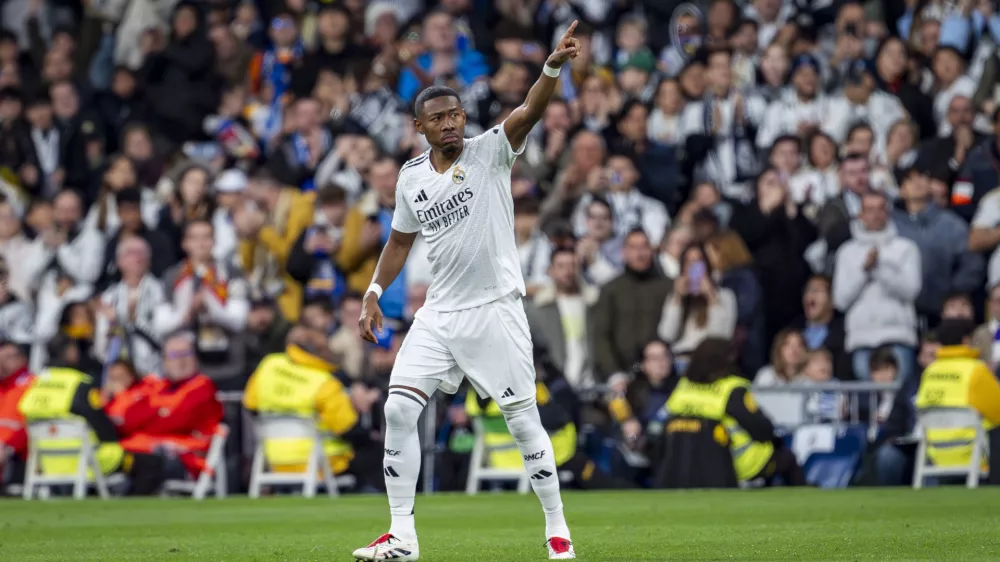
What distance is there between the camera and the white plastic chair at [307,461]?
17.3 m

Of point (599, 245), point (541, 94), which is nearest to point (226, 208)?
point (599, 245)

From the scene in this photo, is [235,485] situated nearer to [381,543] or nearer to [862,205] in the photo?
[862,205]

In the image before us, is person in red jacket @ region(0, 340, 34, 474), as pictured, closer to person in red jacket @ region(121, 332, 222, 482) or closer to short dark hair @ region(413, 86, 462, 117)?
person in red jacket @ region(121, 332, 222, 482)

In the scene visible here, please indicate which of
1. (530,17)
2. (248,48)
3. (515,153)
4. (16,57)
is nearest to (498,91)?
(530,17)

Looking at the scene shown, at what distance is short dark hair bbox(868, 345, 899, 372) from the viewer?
17453 mm

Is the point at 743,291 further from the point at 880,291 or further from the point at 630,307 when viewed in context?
the point at 880,291

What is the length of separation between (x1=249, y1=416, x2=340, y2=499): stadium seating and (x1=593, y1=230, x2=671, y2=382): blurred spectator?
3074mm

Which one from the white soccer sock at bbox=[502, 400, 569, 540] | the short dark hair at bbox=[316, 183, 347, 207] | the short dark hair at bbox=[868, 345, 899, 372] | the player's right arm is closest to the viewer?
the white soccer sock at bbox=[502, 400, 569, 540]

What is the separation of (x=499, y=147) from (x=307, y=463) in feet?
27.8

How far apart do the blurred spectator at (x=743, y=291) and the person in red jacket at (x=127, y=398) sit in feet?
19.7

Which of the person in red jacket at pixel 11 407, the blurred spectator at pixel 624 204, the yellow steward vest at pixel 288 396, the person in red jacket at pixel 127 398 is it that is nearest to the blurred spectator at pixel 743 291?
the blurred spectator at pixel 624 204

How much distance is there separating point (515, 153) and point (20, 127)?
14.6 m

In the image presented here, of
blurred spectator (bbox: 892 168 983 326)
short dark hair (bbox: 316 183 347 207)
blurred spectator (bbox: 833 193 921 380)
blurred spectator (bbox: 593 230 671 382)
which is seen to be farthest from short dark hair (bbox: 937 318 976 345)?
short dark hair (bbox: 316 183 347 207)

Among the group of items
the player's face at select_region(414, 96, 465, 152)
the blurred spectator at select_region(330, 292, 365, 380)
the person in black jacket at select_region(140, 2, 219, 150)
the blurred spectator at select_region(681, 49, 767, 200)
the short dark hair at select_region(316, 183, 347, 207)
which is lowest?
the blurred spectator at select_region(330, 292, 365, 380)
